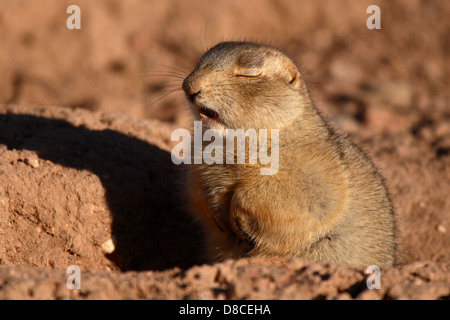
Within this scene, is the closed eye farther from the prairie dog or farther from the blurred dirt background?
the blurred dirt background

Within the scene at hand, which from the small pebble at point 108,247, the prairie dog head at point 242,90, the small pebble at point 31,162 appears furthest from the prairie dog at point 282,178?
the small pebble at point 31,162

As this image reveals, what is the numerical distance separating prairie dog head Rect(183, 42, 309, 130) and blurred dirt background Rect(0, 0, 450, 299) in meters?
0.68

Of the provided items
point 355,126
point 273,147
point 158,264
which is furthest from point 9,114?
point 355,126

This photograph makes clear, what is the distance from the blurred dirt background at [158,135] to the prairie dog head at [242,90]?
679 mm

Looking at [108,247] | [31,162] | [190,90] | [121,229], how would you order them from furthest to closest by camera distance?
1. [121,229]
2. [108,247]
3. [31,162]
4. [190,90]

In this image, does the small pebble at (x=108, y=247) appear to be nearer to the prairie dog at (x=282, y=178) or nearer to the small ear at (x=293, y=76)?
the prairie dog at (x=282, y=178)

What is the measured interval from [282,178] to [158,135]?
8.30 feet

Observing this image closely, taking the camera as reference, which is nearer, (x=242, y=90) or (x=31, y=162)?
(x=242, y=90)

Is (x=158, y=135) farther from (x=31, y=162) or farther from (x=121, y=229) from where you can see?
(x=31, y=162)

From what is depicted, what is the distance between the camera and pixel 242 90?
177 inches

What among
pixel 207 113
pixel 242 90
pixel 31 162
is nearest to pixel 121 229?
pixel 31 162

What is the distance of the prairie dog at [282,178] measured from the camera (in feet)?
14.6

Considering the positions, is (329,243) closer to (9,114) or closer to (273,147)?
(273,147)

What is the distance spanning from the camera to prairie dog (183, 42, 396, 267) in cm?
446
